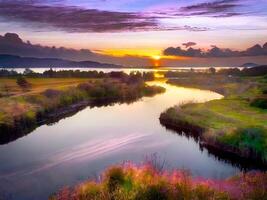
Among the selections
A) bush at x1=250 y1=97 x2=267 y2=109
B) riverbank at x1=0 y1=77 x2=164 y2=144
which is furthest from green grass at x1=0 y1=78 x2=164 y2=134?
bush at x1=250 y1=97 x2=267 y2=109

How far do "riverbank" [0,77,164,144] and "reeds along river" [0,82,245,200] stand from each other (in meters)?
2.90

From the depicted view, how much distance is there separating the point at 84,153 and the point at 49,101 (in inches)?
1285

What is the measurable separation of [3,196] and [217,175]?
1674cm

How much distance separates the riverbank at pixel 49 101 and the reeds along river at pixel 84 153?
290 cm

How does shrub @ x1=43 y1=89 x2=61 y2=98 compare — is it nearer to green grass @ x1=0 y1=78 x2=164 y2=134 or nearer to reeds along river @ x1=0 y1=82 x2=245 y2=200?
→ green grass @ x1=0 y1=78 x2=164 y2=134

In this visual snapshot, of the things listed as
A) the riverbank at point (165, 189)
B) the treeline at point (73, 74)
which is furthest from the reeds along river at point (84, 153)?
the treeline at point (73, 74)

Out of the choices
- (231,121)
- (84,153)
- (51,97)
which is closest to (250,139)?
(231,121)

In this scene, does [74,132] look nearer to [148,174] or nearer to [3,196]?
[3,196]

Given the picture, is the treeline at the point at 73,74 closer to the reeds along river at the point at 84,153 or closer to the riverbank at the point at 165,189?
the reeds along river at the point at 84,153

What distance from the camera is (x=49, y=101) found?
234 feet

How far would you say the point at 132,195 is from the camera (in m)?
19.0

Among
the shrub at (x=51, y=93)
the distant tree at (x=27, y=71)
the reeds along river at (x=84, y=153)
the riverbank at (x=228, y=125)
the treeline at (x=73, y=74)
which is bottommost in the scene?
the reeds along river at (x=84, y=153)

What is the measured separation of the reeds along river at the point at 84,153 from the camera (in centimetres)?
3137

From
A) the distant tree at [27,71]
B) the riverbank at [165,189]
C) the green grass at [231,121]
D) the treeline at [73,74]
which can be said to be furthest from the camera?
the distant tree at [27,71]
